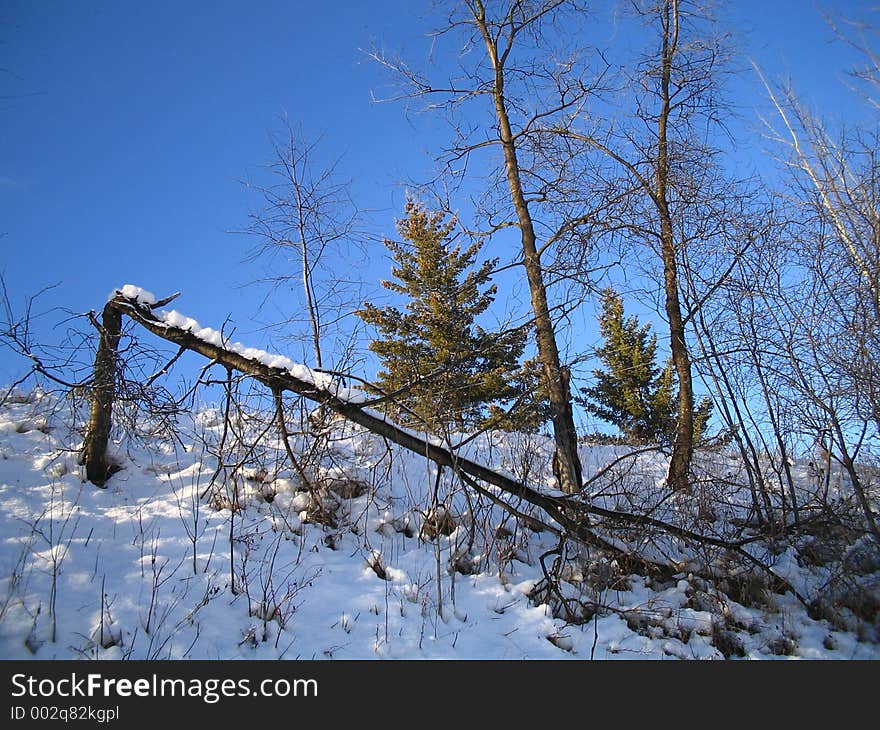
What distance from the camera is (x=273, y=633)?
3111 millimetres

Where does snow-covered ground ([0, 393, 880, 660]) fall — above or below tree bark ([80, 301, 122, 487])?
below

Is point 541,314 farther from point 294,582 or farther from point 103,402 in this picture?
point 103,402

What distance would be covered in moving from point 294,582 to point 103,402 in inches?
94.4

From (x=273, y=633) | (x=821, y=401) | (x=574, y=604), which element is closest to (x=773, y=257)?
(x=821, y=401)

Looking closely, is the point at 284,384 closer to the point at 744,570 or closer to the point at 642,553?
the point at 642,553

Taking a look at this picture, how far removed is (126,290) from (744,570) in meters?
5.72

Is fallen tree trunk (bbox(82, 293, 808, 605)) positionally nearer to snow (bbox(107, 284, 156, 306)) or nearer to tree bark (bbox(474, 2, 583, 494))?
snow (bbox(107, 284, 156, 306))

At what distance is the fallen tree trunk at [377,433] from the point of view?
411cm

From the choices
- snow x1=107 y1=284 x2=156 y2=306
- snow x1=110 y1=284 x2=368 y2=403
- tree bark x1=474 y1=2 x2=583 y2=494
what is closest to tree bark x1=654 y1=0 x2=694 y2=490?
tree bark x1=474 y1=2 x2=583 y2=494

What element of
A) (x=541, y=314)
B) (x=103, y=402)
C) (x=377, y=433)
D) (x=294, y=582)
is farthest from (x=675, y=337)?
(x=103, y=402)

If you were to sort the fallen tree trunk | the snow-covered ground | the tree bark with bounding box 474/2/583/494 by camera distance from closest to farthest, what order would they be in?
the snow-covered ground
the fallen tree trunk
the tree bark with bounding box 474/2/583/494

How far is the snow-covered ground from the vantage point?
3.01m

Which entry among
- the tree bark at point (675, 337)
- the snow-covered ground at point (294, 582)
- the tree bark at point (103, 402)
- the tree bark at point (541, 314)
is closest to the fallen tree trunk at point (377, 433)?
the tree bark at point (103, 402)
